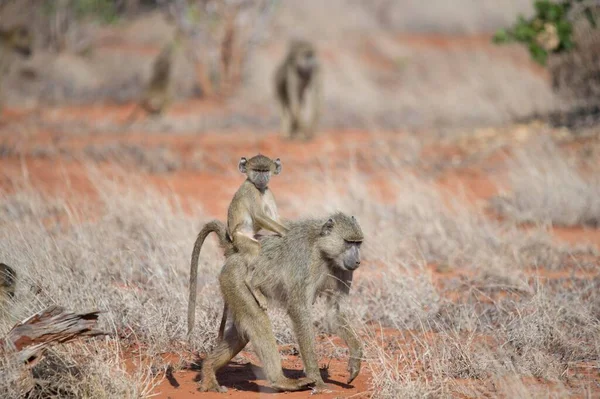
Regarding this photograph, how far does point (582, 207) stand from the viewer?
29.8 ft

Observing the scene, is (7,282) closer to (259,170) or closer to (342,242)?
(259,170)

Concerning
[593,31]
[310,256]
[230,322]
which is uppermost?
[593,31]

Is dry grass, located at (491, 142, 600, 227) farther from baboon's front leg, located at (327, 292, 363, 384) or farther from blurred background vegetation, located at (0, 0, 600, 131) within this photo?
baboon's front leg, located at (327, 292, 363, 384)

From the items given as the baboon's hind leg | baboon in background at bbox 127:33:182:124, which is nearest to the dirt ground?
baboon in background at bbox 127:33:182:124

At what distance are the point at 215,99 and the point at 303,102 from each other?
4.89m

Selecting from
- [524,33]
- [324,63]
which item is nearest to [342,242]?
[524,33]

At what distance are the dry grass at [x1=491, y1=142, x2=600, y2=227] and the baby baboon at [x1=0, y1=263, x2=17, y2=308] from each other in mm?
5617

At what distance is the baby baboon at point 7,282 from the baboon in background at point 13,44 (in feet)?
46.5

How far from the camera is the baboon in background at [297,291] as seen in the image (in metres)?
4.40

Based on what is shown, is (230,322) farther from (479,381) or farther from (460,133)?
(460,133)

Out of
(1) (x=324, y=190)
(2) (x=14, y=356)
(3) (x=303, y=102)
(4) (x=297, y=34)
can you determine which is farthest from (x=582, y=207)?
(4) (x=297, y=34)

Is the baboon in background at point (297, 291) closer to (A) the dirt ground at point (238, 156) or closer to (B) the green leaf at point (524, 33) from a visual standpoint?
(A) the dirt ground at point (238, 156)

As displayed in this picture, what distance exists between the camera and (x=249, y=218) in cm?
483

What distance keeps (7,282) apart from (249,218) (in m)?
1.40
